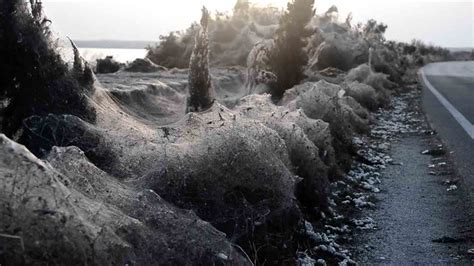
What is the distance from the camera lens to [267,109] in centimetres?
976

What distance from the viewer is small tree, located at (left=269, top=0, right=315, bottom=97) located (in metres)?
21.1

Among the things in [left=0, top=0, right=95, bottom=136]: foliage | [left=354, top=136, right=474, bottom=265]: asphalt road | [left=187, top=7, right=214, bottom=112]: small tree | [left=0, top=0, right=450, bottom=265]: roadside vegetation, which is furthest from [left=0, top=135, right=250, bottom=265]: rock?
[left=187, top=7, right=214, bottom=112]: small tree

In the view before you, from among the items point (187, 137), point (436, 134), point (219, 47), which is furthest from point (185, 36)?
point (187, 137)

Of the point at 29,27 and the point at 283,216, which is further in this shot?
the point at 29,27

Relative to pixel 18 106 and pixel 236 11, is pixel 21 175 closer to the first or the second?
pixel 18 106

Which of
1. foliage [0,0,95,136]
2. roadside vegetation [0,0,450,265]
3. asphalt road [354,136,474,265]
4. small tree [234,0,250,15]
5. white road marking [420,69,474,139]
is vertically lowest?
white road marking [420,69,474,139]

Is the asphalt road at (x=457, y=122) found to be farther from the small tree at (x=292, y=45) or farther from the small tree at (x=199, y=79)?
the small tree at (x=199, y=79)

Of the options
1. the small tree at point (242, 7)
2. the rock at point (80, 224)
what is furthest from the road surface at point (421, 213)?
the small tree at point (242, 7)

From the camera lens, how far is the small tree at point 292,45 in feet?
69.1

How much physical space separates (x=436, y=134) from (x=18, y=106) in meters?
11.3

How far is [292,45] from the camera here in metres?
21.2

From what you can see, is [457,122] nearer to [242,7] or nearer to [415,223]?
[415,223]

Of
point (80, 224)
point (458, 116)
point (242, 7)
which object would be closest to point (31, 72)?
point (80, 224)

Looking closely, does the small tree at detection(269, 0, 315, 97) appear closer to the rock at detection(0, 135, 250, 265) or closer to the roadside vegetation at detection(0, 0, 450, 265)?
the roadside vegetation at detection(0, 0, 450, 265)
